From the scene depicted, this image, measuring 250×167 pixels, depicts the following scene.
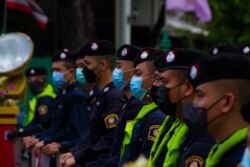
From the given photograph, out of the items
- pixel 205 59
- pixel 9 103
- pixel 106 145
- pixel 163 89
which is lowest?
pixel 9 103

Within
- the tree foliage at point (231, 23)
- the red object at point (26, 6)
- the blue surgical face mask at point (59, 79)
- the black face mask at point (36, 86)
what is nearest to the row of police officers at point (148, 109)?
the blue surgical face mask at point (59, 79)

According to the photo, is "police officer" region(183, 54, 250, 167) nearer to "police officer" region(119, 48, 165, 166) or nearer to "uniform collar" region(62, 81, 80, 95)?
"police officer" region(119, 48, 165, 166)

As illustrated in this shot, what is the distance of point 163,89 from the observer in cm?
523

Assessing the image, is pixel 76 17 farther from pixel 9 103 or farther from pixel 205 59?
pixel 205 59

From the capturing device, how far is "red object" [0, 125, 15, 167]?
446 inches

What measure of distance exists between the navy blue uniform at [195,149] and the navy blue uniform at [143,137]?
0.87 metres

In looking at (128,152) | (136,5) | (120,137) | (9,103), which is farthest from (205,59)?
(136,5)

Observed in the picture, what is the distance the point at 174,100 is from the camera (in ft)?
16.9

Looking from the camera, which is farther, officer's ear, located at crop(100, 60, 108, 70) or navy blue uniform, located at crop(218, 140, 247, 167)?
officer's ear, located at crop(100, 60, 108, 70)

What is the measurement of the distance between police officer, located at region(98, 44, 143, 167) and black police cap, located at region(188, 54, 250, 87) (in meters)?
1.99

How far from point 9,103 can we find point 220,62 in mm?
7738

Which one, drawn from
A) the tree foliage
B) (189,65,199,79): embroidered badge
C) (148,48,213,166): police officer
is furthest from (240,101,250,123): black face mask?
the tree foliage

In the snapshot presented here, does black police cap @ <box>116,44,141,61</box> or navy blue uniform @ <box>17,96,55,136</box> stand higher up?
black police cap @ <box>116,44,141,61</box>

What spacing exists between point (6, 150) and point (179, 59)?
21.5 ft
